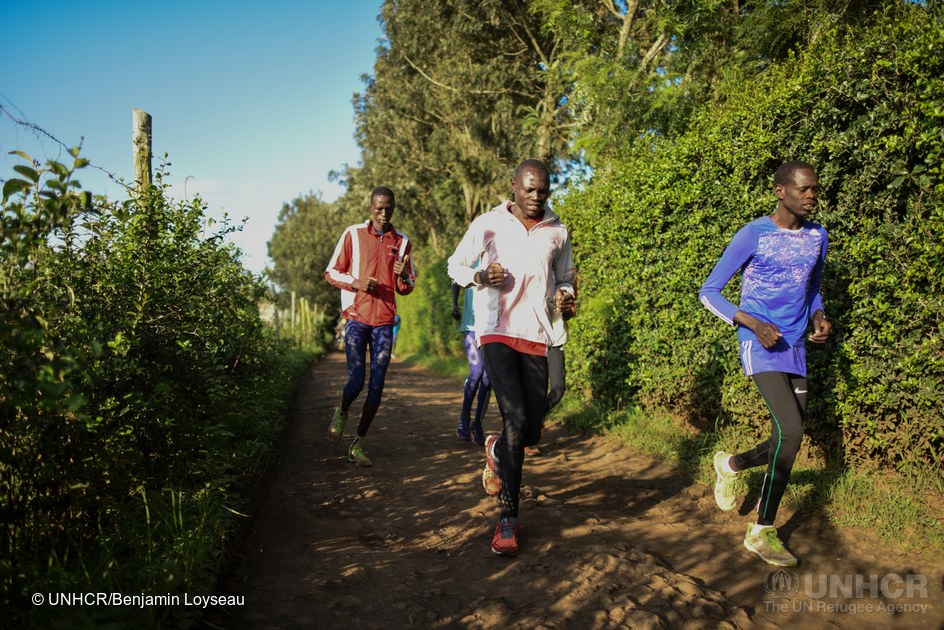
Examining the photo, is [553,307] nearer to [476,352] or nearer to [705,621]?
[705,621]

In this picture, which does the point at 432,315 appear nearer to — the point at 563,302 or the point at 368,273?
the point at 368,273

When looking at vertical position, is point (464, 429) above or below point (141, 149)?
below

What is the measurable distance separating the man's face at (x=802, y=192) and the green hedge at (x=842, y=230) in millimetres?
821

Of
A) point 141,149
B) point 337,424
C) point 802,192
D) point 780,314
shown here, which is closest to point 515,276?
point 780,314

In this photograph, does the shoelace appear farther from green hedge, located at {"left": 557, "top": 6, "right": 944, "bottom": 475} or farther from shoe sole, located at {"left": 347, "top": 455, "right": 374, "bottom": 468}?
shoe sole, located at {"left": 347, "top": 455, "right": 374, "bottom": 468}

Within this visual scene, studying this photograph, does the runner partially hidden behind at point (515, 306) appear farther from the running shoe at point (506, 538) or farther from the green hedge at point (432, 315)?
the green hedge at point (432, 315)

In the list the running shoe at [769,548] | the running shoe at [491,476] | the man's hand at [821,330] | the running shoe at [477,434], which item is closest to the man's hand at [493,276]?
the running shoe at [491,476]

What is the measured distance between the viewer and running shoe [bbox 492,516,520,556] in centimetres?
322

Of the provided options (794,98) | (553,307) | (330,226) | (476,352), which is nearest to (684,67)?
(794,98)

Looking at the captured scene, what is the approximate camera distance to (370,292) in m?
5.09

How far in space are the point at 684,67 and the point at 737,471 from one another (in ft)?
23.4

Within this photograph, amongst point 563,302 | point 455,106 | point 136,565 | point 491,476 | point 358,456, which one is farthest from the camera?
point 455,106

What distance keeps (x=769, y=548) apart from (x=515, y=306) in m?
2.01

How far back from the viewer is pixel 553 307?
3.71 meters
